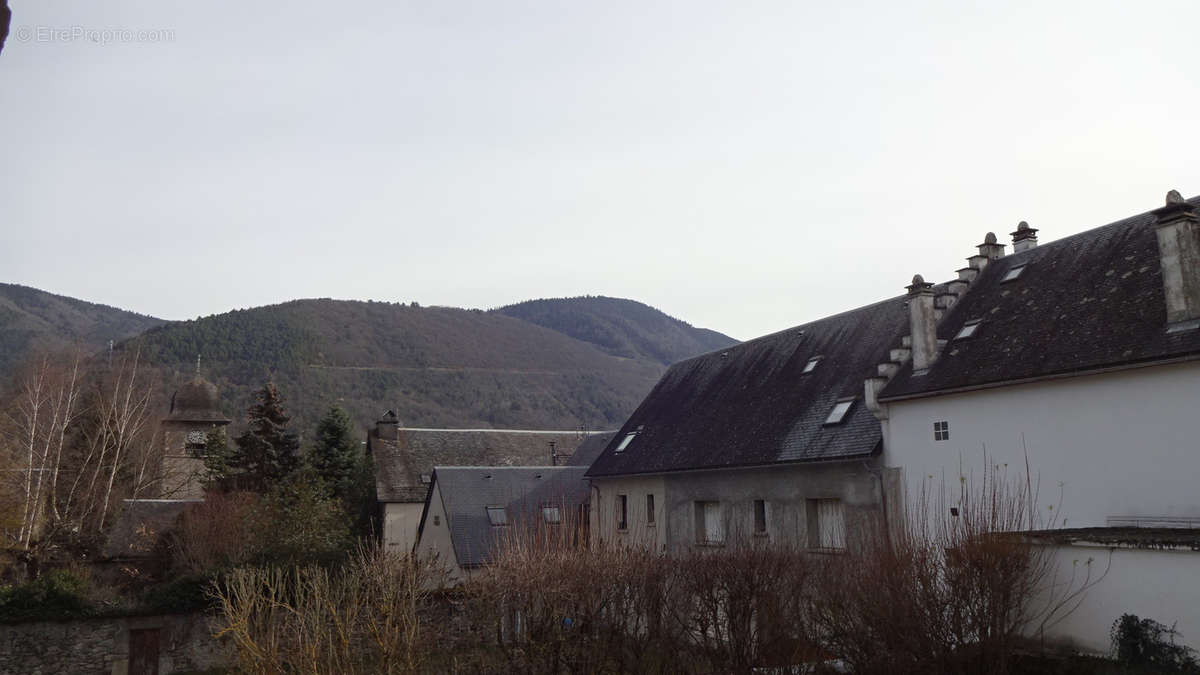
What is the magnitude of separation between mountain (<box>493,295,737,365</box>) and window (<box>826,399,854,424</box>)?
13589 cm

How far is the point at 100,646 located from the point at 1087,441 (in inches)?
988

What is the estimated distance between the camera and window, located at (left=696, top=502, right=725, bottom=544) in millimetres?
27234

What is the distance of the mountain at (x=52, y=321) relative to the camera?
99625mm

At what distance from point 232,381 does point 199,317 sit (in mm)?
16979

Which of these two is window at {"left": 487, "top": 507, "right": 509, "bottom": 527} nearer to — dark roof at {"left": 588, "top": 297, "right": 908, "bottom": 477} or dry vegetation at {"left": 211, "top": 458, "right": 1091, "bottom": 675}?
dark roof at {"left": 588, "top": 297, "right": 908, "bottom": 477}

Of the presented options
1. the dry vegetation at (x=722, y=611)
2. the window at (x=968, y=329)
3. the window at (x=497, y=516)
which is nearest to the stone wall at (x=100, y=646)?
the dry vegetation at (x=722, y=611)

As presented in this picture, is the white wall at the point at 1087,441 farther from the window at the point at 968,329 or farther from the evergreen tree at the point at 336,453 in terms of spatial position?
the evergreen tree at the point at 336,453

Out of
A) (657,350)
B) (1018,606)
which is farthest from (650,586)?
(657,350)

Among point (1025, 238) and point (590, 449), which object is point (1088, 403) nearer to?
point (1025, 238)

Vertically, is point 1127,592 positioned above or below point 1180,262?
below

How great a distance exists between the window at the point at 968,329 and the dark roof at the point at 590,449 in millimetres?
27230

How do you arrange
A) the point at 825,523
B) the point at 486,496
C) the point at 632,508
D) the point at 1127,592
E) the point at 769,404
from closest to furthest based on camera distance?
the point at 1127,592 < the point at 825,523 < the point at 769,404 < the point at 632,508 < the point at 486,496

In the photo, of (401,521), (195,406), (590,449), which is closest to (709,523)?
(590,449)

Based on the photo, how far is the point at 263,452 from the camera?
2098 inches
